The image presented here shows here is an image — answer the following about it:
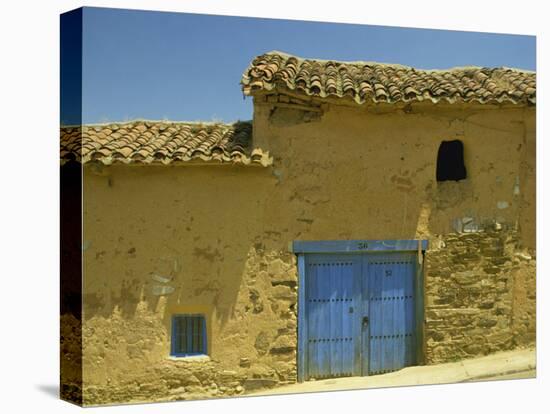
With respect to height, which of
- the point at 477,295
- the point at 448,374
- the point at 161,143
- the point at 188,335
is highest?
the point at 161,143

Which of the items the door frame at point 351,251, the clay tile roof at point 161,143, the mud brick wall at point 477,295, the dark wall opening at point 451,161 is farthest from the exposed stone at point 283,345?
the dark wall opening at point 451,161

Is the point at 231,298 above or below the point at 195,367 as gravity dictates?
above

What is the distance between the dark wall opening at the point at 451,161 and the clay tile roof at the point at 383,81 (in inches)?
27.6

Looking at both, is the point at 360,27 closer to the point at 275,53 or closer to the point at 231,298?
the point at 275,53

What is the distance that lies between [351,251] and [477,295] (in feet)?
6.63

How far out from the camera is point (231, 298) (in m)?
13.9

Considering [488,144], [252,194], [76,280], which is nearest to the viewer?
[76,280]

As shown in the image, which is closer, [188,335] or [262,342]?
[188,335]

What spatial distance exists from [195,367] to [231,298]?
100cm

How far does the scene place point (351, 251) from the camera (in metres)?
14.4

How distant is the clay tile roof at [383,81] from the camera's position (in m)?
13.8

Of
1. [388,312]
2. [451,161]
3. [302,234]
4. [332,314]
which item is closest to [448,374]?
[388,312]

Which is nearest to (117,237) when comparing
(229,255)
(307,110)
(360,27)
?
(229,255)

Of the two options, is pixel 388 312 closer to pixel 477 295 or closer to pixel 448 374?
pixel 448 374
